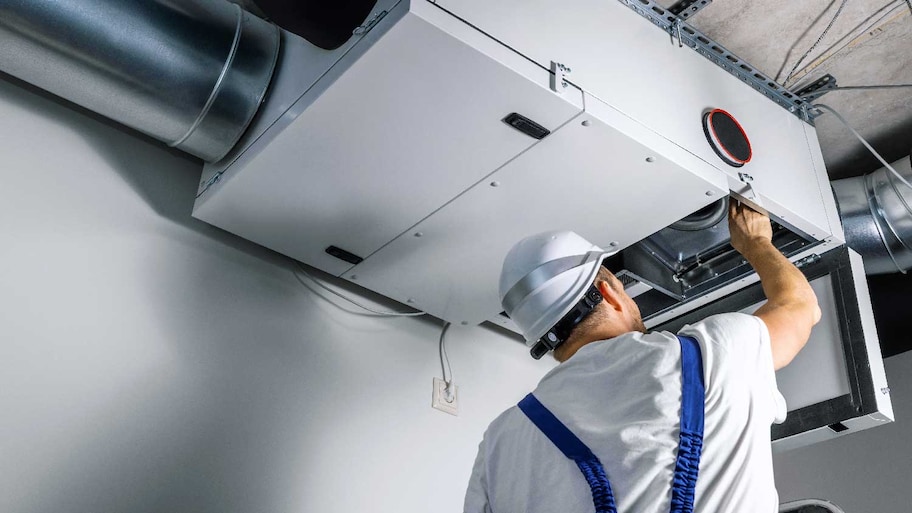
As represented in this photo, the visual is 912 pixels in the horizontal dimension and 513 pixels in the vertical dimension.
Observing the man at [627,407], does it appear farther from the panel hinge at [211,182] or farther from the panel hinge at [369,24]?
the panel hinge at [211,182]

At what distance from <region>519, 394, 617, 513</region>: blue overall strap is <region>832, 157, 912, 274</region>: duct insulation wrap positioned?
106 centimetres

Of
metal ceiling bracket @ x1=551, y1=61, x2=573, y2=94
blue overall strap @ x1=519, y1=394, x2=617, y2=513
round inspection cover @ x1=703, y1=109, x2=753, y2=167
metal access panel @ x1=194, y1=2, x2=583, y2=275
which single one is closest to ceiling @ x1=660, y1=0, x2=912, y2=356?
round inspection cover @ x1=703, y1=109, x2=753, y2=167

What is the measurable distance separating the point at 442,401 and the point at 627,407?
91 cm

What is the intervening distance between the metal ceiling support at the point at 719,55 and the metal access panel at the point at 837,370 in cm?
38

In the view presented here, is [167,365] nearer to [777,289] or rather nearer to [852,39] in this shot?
[777,289]

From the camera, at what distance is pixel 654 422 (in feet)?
3.45

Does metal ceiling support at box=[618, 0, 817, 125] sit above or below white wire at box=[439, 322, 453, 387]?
above

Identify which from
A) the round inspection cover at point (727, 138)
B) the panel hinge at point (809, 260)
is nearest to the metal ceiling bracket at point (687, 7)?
the round inspection cover at point (727, 138)

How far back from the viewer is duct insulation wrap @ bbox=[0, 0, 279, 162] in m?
1.41

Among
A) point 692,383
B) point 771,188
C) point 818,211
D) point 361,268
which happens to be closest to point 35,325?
point 361,268

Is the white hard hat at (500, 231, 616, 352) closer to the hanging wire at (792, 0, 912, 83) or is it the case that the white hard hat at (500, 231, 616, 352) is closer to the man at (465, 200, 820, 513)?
the man at (465, 200, 820, 513)

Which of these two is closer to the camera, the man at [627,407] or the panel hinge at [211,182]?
the man at [627,407]

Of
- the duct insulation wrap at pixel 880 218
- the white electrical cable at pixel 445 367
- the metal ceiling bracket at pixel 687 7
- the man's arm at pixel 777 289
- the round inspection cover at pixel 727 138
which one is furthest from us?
the white electrical cable at pixel 445 367

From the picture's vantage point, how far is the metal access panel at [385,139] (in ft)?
4.08
